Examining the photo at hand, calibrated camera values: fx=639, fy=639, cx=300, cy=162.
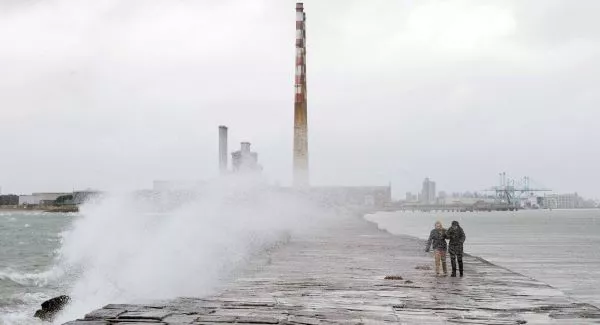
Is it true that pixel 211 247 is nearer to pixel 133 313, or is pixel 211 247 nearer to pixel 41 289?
pixel 41 289

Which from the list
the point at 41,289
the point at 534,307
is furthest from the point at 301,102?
the point at 534,307

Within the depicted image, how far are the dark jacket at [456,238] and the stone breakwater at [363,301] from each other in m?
0.87

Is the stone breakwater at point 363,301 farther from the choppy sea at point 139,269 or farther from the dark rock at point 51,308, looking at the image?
the dark rock at point 51,308

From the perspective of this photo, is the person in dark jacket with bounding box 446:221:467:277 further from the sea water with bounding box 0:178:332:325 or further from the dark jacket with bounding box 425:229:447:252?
the sea water with bounding box 0:178:332:325

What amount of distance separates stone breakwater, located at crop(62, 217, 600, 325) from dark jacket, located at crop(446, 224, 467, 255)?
34.2 inches

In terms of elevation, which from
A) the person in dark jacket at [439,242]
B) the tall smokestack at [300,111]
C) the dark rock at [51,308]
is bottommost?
the dark rock at [51,308]

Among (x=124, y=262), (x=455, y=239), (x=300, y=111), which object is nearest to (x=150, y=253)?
(x=124, y=262)

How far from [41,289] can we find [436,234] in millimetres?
15528

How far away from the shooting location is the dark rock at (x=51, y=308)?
54.9ft

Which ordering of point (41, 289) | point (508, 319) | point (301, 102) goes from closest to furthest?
point (508, 319) → point (41, 289) → point (301, 102)

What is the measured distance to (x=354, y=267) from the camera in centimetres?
2039

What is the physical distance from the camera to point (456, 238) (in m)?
17.6

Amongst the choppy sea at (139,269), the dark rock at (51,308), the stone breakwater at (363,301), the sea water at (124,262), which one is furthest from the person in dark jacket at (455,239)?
the dark rock at (51,308)

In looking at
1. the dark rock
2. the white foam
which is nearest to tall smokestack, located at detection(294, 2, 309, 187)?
the white foam
